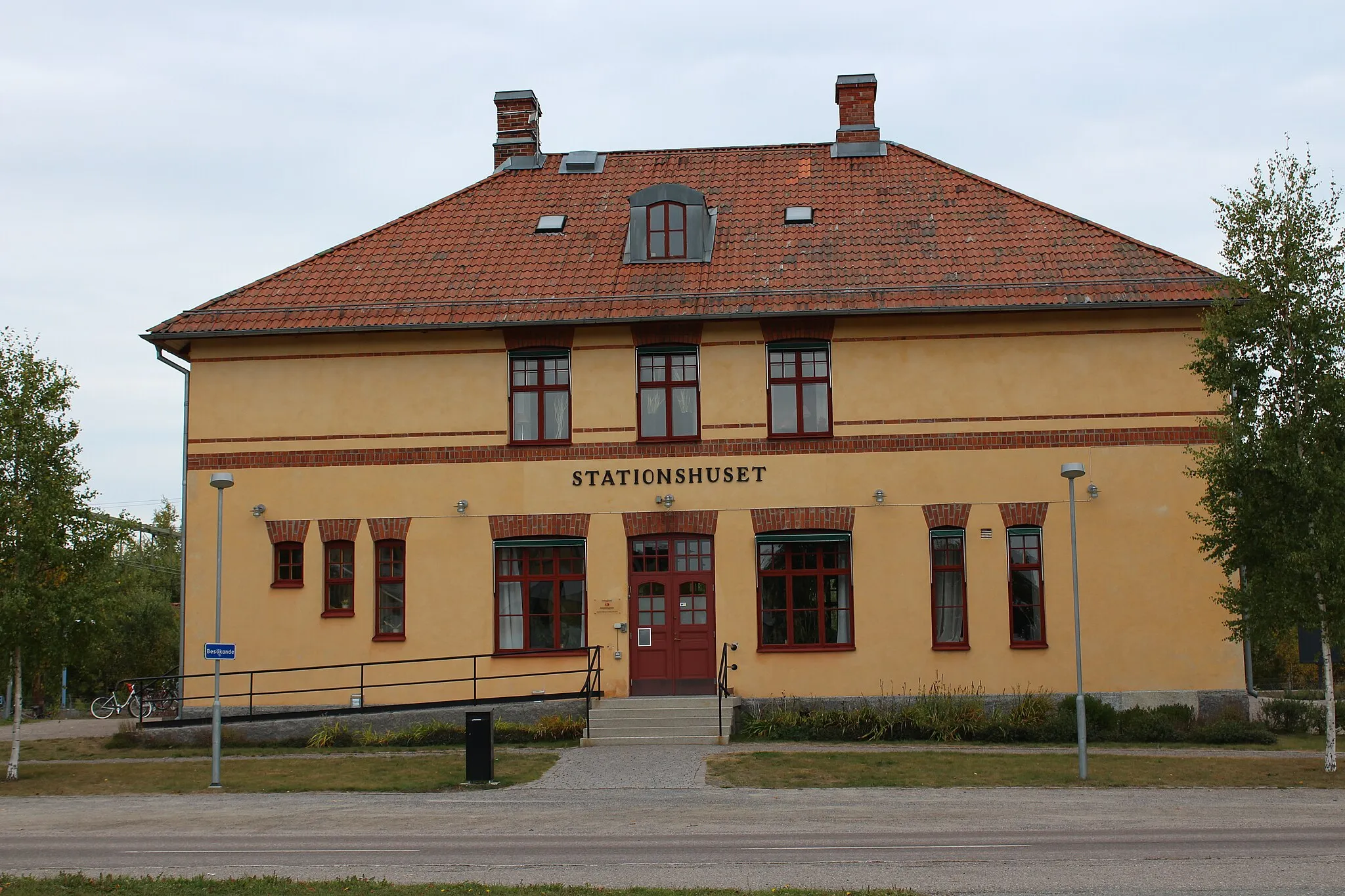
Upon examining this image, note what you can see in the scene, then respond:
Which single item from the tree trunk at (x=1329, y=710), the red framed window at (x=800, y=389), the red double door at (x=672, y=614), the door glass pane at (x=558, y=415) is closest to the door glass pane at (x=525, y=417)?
the door glass pane at (x=558, y=415)

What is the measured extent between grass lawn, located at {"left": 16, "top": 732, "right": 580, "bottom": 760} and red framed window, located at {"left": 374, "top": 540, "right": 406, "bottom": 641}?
102 inches

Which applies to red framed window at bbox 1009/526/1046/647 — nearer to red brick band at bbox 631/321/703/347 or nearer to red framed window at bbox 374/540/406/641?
red brick band at bbox 631/321/703/347

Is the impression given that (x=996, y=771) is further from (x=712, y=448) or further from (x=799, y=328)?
(x=799, y=328)

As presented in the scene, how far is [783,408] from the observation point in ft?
77.9

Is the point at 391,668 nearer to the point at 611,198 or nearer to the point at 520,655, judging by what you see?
the point at 520,655

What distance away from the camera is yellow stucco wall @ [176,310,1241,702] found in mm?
22844

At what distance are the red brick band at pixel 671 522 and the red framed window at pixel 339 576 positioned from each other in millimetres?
5006

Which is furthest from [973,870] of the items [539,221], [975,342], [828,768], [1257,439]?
[539,221]

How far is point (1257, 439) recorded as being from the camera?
18.0 metres

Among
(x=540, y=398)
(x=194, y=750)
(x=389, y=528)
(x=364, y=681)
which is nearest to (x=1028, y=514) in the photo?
(x=540, y=398)

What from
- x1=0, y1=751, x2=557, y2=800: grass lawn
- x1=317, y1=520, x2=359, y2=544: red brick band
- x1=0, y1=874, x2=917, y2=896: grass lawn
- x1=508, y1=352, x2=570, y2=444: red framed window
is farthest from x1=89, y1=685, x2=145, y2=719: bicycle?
x1=0, y1=874, x2=917, y2=896: grass lawn

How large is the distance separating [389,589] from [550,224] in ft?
25.3

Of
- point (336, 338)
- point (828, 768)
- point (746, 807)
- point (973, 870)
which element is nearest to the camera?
point (973, 870)

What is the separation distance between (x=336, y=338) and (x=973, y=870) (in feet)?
54.1
